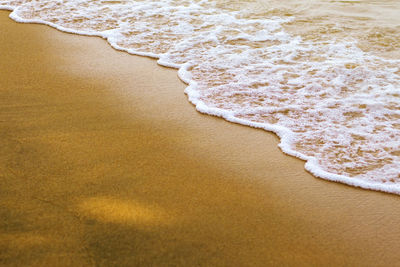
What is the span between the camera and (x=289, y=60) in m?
3.92

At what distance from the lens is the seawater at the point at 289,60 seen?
8.75 feet

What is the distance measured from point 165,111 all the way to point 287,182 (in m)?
1.10

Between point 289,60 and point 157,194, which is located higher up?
point 289,60

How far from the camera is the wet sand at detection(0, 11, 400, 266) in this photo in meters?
1.78

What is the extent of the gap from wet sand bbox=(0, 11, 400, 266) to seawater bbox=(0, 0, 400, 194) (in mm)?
228

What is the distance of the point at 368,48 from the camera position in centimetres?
418

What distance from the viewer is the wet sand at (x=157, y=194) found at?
1783 millimetres

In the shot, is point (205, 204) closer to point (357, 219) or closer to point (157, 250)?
Result: point (157, 250)

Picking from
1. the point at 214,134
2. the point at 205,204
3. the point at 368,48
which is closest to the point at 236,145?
the point at 214,134

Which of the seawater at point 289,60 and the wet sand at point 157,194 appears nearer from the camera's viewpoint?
the wet sand at point 157,194

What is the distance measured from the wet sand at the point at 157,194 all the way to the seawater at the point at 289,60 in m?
0.23

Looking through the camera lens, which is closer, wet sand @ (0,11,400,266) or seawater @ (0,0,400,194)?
wet sand @ (0,11,400,266)

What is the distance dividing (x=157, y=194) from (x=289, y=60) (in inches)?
90.5

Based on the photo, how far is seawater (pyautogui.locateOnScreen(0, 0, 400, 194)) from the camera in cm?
267
